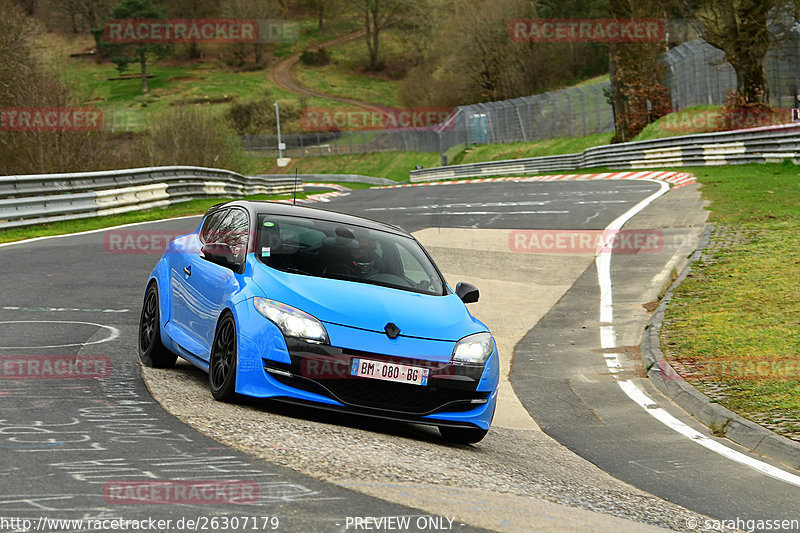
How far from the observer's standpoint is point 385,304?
24.0ft

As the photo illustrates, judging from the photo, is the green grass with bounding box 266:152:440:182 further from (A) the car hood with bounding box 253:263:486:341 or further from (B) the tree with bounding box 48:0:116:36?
(A) the car hood with bounding box 253:263:486:341

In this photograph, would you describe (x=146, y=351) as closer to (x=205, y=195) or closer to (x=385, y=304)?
(x=385, y=304)

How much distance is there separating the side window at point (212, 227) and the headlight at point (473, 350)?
110 inches

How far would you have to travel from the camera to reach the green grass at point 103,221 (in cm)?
2080

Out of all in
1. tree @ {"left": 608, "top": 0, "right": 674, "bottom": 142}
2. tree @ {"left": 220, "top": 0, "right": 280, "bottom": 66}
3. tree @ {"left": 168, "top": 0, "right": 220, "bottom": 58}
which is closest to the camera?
tree @ {"left": 608, "top": 0, "right": 674, "bottom": 142}

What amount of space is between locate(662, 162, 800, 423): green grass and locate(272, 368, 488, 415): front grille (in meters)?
3.12

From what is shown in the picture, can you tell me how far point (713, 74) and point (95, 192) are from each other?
102ft

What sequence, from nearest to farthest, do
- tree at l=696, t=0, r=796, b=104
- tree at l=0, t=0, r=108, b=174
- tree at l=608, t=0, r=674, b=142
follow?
tree at l=0, t=0, r=108, b=174 < tree at l=696, t=0, r=796, b=104 < tree at l=608, t=0, r=674, b=142

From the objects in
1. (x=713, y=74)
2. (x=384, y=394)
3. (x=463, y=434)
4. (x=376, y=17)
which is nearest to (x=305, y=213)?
(x=384, y=394)

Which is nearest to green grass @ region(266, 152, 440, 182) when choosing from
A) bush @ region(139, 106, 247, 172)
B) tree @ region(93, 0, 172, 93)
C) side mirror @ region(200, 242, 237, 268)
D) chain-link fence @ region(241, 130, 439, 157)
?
chain-link fence @ region(241, 130, 439, 157)

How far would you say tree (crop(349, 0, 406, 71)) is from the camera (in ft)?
491

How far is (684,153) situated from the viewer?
3834 centimetres

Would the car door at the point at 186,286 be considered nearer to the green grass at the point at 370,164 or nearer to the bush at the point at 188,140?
the bush at the point at 188,140

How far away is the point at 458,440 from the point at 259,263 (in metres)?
2.07
